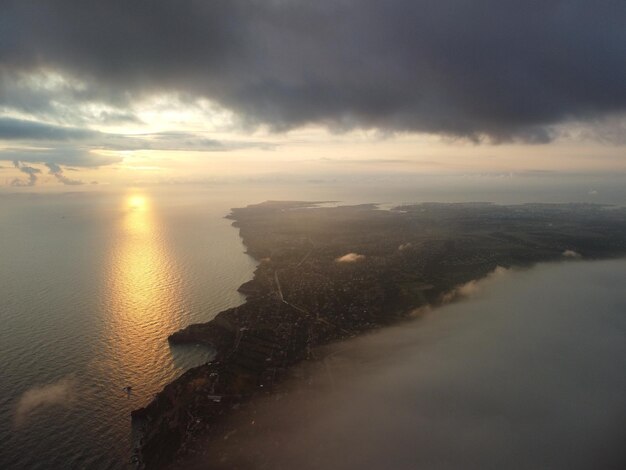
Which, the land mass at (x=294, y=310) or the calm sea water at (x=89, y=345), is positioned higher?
the land mass at (x=294, y=310)

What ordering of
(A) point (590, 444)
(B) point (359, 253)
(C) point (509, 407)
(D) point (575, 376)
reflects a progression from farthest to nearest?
(B) point (359, 253) → (D) point (575, 376) → (C) point (509, 407) → (A) point (590, 444)

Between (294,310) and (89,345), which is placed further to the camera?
(294,310)

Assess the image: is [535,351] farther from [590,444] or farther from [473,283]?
[473,283]

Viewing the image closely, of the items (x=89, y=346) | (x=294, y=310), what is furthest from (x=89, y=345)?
(x=294, y=310)

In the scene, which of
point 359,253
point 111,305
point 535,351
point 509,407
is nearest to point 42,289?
point 111,305

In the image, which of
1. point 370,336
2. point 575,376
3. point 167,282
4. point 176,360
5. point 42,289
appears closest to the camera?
point 575,376

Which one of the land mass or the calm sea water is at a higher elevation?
the land mass

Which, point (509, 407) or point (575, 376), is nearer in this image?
point (509, 407)

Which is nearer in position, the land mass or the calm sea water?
the calm sea water

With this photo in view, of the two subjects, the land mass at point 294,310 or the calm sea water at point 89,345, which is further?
the land mass at point 294,310

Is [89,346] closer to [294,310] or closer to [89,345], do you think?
[89,345]
